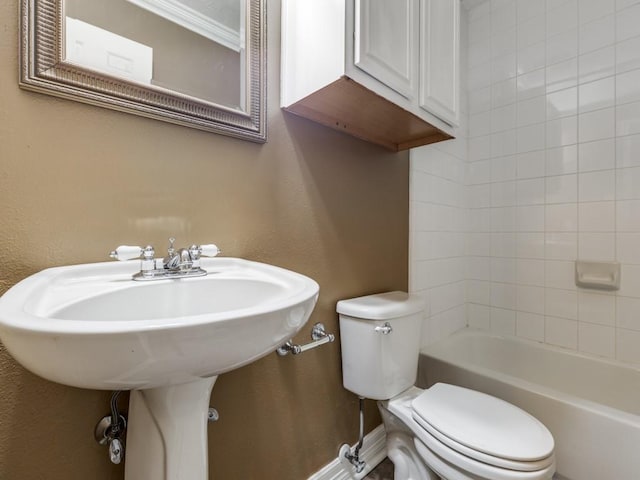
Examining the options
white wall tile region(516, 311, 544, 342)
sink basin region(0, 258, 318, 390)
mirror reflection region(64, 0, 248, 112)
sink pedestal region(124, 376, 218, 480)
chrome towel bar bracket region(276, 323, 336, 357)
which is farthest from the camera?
white wall tile region(516, 311, 544, 342)

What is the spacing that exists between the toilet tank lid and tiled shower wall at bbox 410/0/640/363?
1.20ft

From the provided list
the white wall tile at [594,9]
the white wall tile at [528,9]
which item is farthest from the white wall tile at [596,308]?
the white wall tile at [528,9]

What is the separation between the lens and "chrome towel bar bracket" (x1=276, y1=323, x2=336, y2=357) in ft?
3.00

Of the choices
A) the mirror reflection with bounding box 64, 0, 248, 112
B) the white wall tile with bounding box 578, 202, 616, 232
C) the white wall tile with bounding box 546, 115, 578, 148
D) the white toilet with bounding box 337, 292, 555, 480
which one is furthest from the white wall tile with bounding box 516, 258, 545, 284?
the mirror reflection with bounding box 64, 0, 248, 112

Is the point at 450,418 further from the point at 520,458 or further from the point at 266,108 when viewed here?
the point at 266,108

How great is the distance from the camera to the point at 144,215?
708 millimetres

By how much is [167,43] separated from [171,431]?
911 millimetres

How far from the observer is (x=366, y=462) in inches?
47.1

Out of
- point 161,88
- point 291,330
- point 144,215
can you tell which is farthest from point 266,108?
point 291,330

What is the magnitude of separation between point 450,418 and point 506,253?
47.6 inches

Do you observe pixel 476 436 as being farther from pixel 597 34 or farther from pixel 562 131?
pixel 597 34

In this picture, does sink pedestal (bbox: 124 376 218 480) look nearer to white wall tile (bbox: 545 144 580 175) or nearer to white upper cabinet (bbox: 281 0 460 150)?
white upper cabinet (bbox: 281 0 460 150)

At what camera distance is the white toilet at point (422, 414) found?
29.3 inches

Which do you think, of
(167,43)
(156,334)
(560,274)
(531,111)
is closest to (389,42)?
(167,43)
